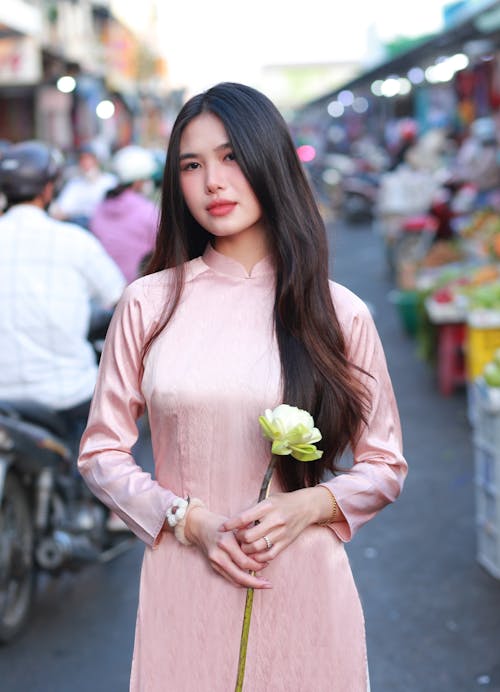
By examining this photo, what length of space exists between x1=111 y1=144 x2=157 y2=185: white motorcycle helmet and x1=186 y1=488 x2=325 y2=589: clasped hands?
242 inches

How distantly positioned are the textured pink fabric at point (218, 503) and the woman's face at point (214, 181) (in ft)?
0.60

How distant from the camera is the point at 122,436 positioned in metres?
2.18

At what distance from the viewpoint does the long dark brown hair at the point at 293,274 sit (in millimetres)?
2143

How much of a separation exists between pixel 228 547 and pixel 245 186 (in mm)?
703

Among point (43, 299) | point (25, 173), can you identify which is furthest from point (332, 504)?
point (25, 173)

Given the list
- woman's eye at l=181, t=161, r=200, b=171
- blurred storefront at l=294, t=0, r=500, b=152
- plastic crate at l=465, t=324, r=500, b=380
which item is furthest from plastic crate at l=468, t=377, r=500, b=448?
blurred storefront at l=294, t=0, r=500, b=152

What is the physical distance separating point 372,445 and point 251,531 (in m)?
0.36

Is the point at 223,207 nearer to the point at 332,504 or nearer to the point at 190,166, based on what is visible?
the point at 190,166

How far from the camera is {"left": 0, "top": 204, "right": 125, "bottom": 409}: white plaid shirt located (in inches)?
176

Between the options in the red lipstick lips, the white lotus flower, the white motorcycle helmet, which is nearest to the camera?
the white lotus flower

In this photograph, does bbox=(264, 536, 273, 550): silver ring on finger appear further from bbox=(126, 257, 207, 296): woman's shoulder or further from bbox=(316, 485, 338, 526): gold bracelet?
bbox=(126, 257, 207, 296): woman's shoulder

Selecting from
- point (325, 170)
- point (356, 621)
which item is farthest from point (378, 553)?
point (325, 170)

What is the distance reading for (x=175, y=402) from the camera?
2117 mm

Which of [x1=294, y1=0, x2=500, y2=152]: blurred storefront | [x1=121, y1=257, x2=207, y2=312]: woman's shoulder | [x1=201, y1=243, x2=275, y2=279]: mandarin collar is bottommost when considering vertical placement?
[x1=121, y1=257, x2=207, y2=312]: woman's shoulder
